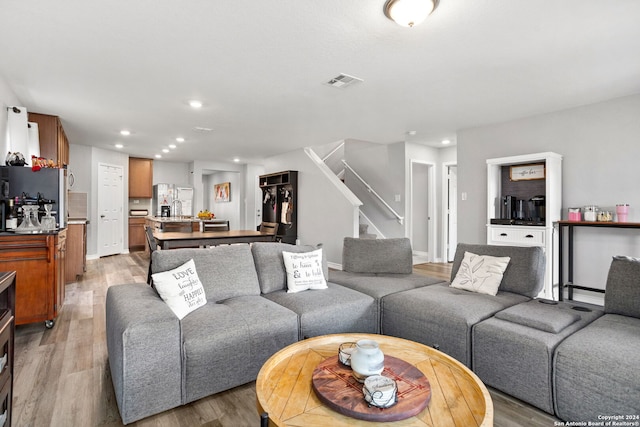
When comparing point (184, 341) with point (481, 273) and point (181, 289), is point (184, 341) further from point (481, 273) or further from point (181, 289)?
point (481, 273)

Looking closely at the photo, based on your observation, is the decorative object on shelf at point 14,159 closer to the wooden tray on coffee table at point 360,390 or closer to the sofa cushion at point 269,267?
the sofa cushion at point 269,267

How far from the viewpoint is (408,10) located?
202 cm

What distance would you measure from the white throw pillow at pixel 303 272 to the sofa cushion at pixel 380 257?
0.71 metres

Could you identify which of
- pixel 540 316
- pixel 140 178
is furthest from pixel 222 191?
pixel 540 316

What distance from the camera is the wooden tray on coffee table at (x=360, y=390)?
1218mm

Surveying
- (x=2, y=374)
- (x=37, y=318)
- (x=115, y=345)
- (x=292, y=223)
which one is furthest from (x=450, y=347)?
(x=292, y=223)

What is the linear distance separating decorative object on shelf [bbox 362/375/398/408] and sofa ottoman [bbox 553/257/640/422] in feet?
3.64

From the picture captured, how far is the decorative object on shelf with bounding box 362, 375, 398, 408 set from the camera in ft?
4.06

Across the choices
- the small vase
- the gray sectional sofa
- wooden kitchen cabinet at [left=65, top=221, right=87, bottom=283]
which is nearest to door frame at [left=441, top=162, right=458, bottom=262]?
the gray sectional sofa

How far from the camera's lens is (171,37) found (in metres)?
2.50

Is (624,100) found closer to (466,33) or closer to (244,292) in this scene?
(466,33)

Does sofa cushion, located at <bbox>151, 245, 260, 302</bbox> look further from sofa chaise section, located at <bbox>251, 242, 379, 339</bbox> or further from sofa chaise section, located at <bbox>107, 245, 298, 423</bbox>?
sofa chaise section, located at <bbox>251, 242, 379, 339</bbox>

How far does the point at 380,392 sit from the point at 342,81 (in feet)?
9.33

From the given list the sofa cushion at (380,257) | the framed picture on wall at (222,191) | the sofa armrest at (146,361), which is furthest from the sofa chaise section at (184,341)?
the framed picture on wall at (222,191)
